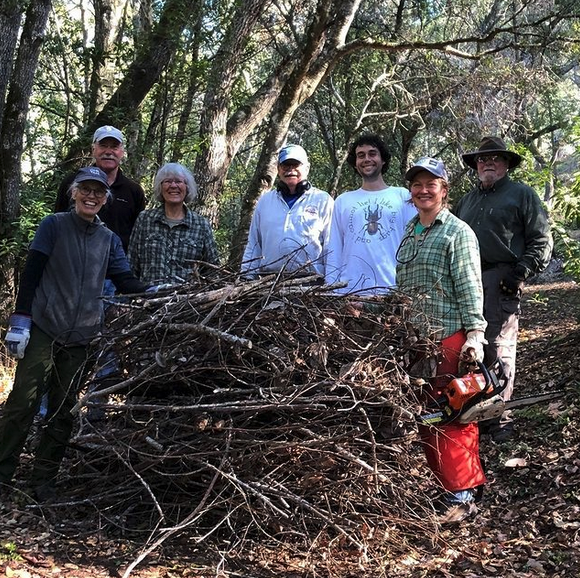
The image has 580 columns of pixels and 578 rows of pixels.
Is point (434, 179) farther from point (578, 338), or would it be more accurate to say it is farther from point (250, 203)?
point (250, 203)

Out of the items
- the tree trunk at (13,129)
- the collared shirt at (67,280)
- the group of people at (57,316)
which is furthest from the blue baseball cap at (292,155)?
the tree trunk at (13,129)

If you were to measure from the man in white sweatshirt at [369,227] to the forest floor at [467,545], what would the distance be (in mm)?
1696

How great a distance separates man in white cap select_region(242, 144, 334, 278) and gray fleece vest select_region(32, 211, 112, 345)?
45.4 inches

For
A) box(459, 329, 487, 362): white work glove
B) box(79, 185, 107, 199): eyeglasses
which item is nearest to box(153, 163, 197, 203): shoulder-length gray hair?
box(79, 185, 107, 199): eyeglasses

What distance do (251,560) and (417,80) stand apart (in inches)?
521

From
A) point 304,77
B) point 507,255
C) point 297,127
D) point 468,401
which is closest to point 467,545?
point 468,401

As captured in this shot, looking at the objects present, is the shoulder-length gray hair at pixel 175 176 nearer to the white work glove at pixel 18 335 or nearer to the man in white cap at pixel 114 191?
the man in white cap at pixel 114 191

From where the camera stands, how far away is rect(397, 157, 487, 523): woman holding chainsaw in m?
4.32

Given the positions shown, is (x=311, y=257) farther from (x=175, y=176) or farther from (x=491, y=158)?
(x=491, y=158)

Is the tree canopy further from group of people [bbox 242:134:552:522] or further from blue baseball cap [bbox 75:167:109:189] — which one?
blue baseball cap [bbox 75:167:109:189]

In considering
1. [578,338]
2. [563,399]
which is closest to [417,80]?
[578,338]

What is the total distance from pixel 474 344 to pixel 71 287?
105 inches

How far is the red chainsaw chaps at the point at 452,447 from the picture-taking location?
170 inches

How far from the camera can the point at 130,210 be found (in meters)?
5.64
